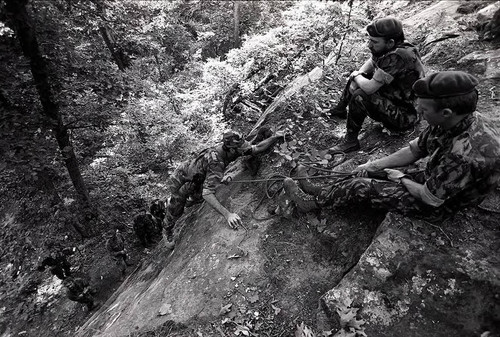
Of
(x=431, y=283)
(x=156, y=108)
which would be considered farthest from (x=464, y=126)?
(x=156, y=108)

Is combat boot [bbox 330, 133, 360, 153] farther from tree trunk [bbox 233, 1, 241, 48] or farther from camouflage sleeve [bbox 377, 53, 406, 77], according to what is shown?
tree trunk [bbox 233, 1, 241, 48]

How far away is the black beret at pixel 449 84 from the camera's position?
8.67 feet

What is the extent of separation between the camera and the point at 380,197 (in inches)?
135

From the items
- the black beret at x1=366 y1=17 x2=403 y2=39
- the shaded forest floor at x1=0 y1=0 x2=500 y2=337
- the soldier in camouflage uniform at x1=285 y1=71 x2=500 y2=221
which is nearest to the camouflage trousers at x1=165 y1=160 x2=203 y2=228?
the shaded forest floor at x1=0 y1=0 x2=500 y2=337

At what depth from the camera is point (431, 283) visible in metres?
3.01

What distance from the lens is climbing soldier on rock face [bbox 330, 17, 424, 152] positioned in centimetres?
417

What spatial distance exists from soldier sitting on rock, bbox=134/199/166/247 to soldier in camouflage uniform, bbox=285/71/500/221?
551 cm

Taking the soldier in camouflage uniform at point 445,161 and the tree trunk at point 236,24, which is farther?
the tree trunk at point 236,24

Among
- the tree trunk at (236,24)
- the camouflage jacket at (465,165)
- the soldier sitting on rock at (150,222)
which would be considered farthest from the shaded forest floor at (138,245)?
the tree trunk at (236,24)

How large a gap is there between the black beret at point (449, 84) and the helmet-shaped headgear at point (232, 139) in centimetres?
302

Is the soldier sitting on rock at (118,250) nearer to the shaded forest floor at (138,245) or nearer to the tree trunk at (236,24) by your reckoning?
the shaded forest floor at (138,245)

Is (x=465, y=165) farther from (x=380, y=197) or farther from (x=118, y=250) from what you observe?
(x=118, y=250)

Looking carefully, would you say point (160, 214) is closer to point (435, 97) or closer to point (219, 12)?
point (435, 97)

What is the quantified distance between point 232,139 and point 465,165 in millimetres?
3339
